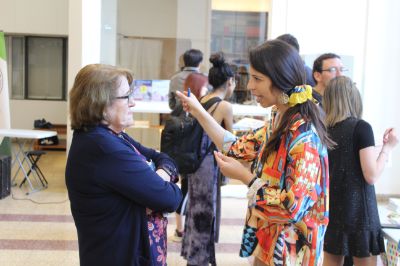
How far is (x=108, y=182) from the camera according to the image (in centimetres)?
159

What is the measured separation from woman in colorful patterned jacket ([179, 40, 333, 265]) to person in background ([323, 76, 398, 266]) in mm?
894

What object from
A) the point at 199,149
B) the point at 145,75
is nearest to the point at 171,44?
the point at 145,75

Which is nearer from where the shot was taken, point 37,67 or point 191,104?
point 191,104

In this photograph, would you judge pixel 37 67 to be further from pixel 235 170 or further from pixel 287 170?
pixel 287 170

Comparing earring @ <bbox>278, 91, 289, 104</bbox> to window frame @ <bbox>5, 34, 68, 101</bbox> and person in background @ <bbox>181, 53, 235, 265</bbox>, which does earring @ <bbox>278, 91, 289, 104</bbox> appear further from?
window frame @ <bbox>5, 34, 68, 101</bbox>

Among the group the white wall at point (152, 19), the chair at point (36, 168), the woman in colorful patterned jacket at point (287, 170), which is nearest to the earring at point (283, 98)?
the woman in colorful patterned jacket at point (287, 170)

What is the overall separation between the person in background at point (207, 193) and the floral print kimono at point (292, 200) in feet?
5.46

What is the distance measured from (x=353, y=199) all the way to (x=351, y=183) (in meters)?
0.09

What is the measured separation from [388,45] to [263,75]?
5.04m

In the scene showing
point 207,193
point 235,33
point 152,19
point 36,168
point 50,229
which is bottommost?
point 50,229

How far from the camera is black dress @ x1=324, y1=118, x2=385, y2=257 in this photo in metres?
2.58

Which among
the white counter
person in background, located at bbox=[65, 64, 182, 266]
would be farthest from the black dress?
the white counter

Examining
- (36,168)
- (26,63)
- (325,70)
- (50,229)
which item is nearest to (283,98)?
(325,70)

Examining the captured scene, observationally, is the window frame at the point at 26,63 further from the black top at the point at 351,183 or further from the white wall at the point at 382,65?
the black top at the point at 351,183
